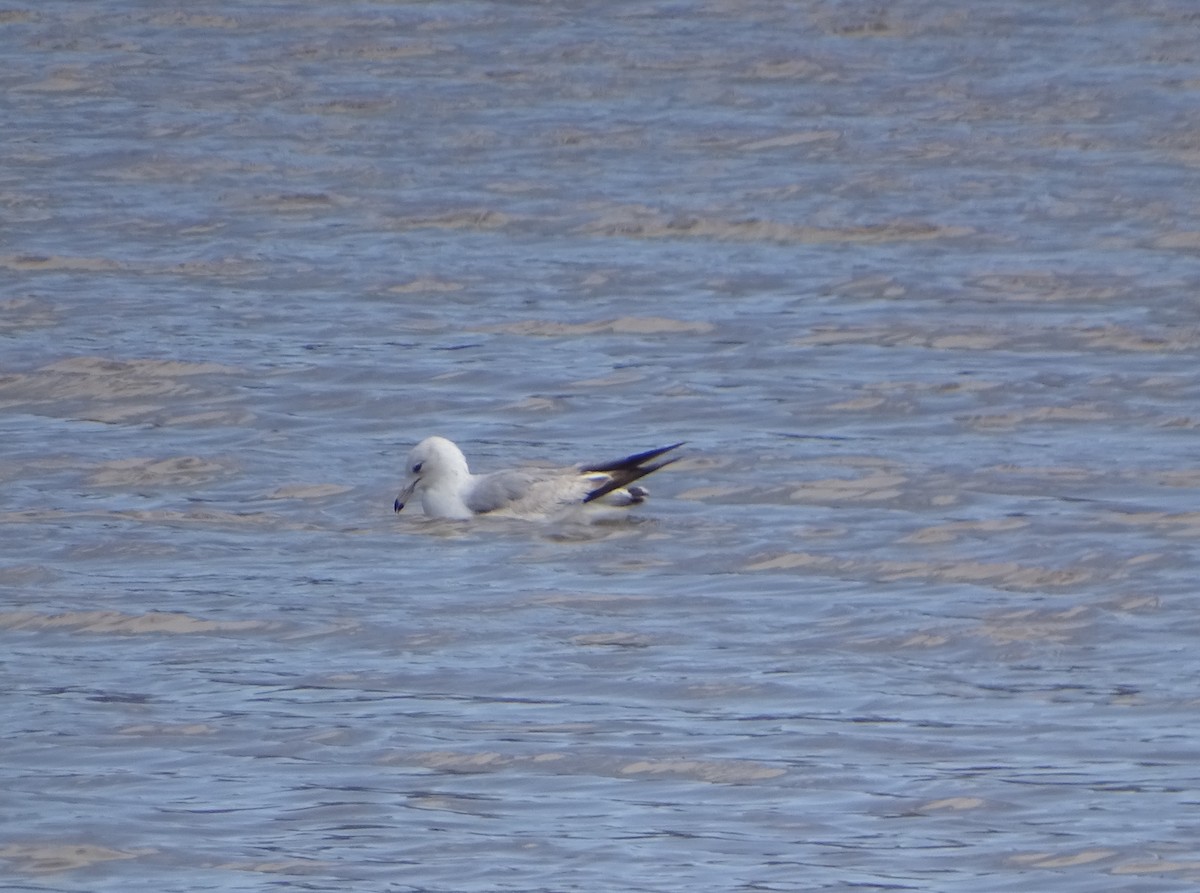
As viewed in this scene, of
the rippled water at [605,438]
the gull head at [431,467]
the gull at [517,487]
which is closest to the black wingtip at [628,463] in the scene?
the gull at [517,487]

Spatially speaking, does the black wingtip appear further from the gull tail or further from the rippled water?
the rippled water

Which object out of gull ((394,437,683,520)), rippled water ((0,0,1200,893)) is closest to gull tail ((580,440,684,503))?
gull ((394,437,683,520))

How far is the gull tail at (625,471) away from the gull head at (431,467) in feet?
1.81

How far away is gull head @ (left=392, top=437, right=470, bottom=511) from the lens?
1109 centimetres

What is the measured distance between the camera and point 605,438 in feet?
39.9

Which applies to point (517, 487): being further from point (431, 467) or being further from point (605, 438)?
point (605, 438)

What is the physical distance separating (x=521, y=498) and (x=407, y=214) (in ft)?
18.0

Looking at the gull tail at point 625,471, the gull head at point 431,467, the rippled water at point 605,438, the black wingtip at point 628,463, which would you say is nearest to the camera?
the rippled water at point 605,438

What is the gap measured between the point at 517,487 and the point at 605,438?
1.15 m

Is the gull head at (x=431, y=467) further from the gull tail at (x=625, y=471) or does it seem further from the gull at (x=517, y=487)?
the gull tail at (x=625, y=471)

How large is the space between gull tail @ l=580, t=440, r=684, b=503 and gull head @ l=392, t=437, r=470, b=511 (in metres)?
0.55

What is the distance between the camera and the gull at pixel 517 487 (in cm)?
1088

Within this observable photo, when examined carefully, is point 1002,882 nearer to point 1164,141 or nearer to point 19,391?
point 19,391

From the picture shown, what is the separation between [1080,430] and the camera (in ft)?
39.1
